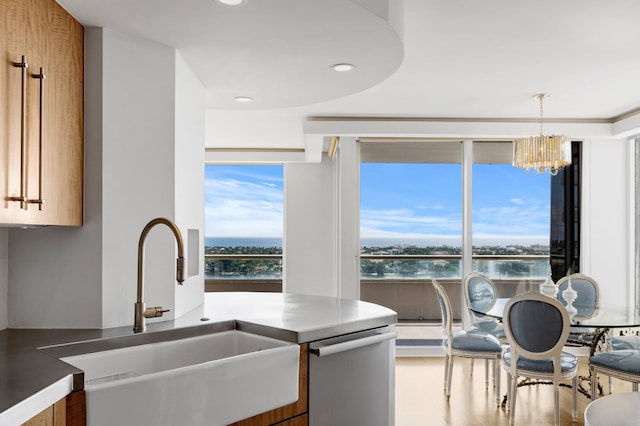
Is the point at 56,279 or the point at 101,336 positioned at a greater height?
the point at 56,279

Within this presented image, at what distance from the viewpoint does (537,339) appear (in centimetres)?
348

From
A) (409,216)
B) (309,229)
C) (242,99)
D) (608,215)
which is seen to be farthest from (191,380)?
(309,229)

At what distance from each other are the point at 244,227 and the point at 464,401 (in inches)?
200

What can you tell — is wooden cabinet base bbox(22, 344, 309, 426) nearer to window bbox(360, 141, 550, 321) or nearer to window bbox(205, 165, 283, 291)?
window bbox(360, 141, 550, 321)

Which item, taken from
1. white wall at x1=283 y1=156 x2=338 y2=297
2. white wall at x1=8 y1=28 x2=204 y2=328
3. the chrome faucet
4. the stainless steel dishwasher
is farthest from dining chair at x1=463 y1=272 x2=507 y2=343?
the chrome faucet

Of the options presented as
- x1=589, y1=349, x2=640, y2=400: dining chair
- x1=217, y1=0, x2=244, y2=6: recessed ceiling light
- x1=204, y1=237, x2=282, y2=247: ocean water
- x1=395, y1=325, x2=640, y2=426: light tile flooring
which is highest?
x1=217, y1=0, x2=244, y2=6: recessed ceiling light

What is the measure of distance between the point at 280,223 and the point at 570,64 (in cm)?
550

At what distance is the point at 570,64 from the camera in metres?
3.61

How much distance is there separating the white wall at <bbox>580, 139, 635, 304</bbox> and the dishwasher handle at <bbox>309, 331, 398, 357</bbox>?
4.29m

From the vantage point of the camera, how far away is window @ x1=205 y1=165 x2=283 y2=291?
841 centimetres

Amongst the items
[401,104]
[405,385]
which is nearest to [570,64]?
[401,104]

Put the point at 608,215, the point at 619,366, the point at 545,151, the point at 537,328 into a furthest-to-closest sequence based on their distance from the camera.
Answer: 1. the point at 608,215
2. the point at 545,151
3. the point at 619,366
4. the point at 537,328

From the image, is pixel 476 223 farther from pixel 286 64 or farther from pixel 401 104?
pixel 286 64

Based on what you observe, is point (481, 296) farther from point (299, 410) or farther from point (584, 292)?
point (299, 410)
